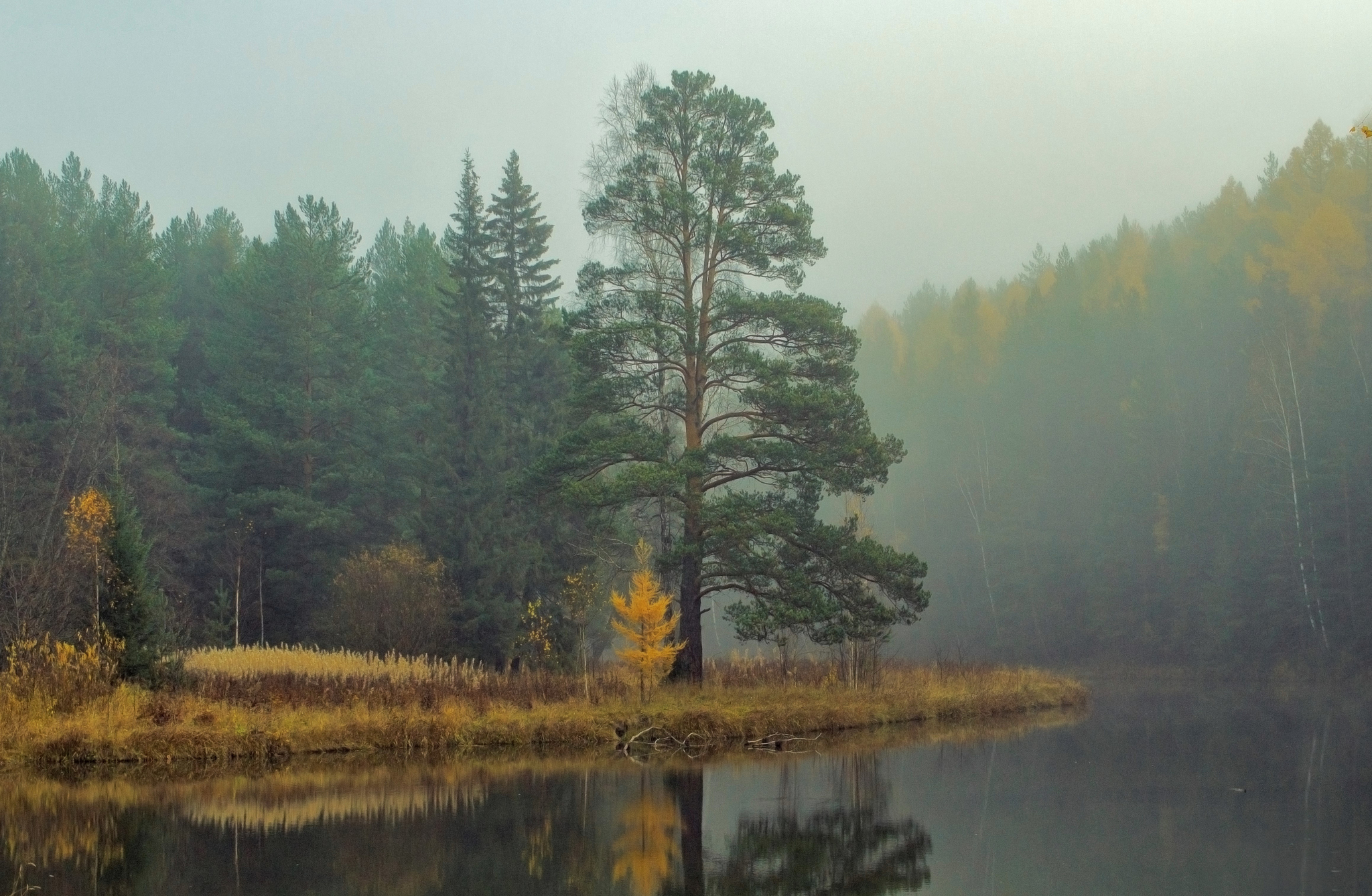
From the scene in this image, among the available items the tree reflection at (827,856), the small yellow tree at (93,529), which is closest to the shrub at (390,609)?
the small yellow tree at (93,529)

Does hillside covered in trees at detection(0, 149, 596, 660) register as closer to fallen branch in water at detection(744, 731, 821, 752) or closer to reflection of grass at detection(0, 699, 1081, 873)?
fallen branch in water at detection(744, 731, 821, 752)

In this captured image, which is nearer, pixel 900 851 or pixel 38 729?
pixel 900 851

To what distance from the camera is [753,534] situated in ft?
80.9

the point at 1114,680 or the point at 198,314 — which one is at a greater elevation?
the point at 198,314

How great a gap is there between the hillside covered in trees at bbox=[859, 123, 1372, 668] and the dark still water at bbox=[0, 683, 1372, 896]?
24224 mm

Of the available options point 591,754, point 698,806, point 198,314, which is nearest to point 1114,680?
point 591,754

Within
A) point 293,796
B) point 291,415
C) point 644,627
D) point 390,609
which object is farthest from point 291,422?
point 293,796

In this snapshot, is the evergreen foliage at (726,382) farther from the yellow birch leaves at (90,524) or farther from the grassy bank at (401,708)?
the yellow birch leaves at (90,524)

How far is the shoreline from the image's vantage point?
17734 mm

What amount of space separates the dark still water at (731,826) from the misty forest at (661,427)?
22.8ft

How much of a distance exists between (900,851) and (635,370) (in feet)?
54.7

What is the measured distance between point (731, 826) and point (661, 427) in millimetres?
18982

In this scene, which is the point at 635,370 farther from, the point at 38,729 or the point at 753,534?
the point at 38,729

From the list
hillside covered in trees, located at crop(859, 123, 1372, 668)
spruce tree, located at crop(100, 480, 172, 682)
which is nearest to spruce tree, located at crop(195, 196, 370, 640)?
spruce tree, located at crop(100, 480, 172, 682)
